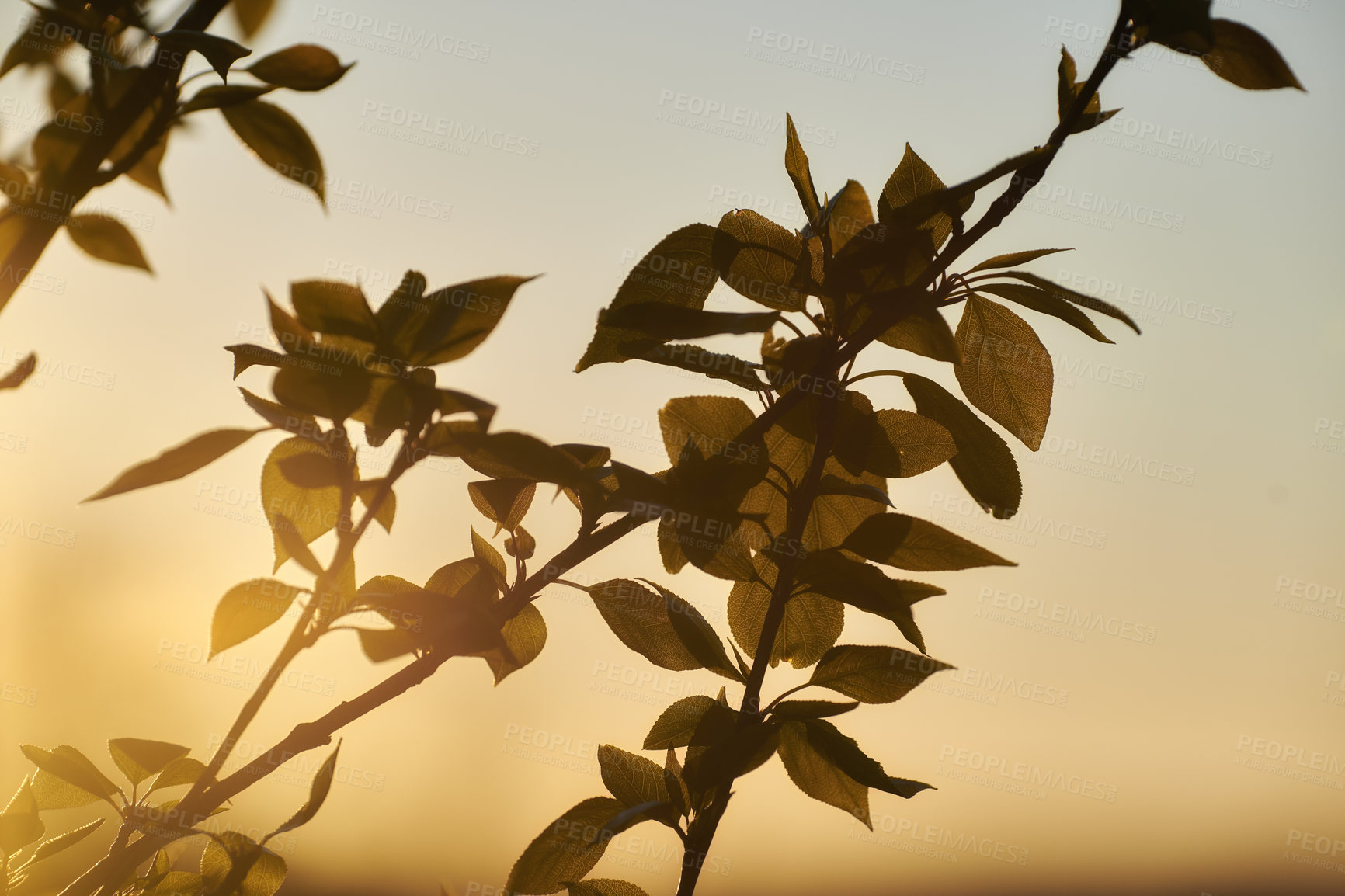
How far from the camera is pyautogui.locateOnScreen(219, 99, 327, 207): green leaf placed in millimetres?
712

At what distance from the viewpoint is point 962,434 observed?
2.38 ft

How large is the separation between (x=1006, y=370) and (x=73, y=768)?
924mm

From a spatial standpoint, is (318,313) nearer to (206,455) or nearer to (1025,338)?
(206,455)

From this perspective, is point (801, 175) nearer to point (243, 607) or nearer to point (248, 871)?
point (243, 607)

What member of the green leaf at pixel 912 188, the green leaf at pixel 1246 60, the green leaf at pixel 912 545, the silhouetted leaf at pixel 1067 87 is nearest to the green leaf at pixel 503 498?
the green leaf at pixel 912 545

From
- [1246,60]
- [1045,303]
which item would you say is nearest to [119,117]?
[1045,303]

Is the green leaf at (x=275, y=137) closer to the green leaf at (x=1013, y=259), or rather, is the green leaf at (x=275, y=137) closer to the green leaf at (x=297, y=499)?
the green leaf at (x=297, y=499)

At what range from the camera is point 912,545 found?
0.66 meters

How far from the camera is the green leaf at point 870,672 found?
68 cm

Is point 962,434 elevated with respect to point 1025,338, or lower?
lower

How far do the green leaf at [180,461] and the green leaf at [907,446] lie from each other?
500 millimetres

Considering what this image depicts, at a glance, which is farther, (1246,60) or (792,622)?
(792,622)

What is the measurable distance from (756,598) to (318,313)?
0.46 metres

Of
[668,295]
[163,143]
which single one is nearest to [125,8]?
[163,143]
